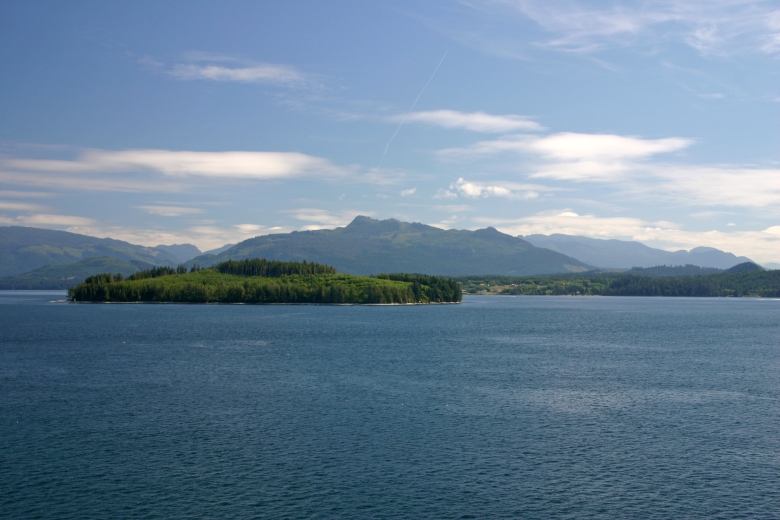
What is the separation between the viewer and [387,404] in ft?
199

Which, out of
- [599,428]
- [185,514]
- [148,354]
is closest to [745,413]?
[599,428]

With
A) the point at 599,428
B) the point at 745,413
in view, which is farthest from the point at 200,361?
the point at 745,413

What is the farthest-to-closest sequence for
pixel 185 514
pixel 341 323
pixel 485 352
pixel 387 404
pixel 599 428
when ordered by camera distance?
pixel 341 323 → pixel 485 352 → pixel 387 404 → pixel 599 428 → pixel 185 514

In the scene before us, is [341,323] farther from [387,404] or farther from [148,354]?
[387,404]

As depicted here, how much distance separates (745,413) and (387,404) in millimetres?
32411

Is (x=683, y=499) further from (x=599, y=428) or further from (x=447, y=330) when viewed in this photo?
(x=447, y=330)

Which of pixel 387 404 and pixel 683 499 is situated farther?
pixel 387 404

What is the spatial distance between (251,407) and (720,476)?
126 feet

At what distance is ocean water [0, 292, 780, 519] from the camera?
3519cm

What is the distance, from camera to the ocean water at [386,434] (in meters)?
35.2

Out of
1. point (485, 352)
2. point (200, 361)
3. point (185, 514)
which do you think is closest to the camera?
point (185, 514)

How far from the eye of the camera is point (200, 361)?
9050 cm

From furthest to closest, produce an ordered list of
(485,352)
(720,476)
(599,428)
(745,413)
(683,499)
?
(485,352)
(745,413)
(599,428)
(720,476)
(683,499)

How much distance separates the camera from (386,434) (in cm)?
4919
